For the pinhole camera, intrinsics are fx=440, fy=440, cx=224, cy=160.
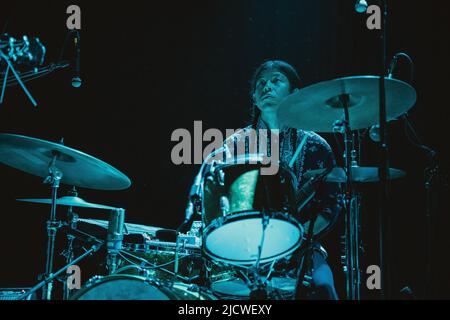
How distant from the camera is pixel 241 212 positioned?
6.17ft

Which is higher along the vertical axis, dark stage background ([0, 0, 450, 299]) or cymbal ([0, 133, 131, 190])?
dark stage background ([0, 0, 450, 299])

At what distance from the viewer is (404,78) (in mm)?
3525

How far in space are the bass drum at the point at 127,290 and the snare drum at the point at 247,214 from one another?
1.05 feet

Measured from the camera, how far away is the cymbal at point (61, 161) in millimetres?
2283

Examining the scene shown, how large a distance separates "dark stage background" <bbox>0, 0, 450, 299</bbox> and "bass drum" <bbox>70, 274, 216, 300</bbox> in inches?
66.5

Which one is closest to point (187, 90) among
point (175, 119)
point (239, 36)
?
point (175, 119)

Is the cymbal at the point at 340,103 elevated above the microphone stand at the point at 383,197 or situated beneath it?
elevated above

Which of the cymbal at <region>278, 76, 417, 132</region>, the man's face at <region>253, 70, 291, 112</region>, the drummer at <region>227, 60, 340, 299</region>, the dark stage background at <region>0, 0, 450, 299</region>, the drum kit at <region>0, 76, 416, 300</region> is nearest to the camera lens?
the drum kit at <region>0, 76, 416, 300</region>

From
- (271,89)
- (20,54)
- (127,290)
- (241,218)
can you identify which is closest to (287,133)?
(271,89)

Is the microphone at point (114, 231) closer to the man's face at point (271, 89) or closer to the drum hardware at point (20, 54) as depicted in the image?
the drum hardware at point (20, 54)

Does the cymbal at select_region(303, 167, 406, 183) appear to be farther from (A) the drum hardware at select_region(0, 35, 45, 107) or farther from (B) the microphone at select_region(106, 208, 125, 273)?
(A) the drum hardware at select_region(0, 35, 45, 107)

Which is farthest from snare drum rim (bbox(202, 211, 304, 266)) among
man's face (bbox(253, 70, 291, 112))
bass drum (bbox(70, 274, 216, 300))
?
man's face (bbox(253, 70, 291, 112))

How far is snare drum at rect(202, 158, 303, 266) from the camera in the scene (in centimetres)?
190

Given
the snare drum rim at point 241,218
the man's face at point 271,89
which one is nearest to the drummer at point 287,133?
the man's face at point 271,89
